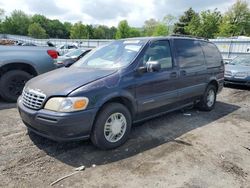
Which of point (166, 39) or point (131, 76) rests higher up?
point (166, 39)

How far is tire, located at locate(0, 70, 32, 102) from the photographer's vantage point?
5637 millimetres

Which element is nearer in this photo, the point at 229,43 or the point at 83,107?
the point at 83,107

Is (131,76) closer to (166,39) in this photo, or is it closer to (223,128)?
(166,39)

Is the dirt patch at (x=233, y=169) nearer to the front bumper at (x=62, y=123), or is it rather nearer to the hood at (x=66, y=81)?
the front bumper at (x=62, y=123)

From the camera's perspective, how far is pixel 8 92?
18.8 ft

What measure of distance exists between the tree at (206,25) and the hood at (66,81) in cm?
3796

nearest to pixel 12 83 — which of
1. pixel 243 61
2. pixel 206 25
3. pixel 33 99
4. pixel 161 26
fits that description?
pixel 33 99

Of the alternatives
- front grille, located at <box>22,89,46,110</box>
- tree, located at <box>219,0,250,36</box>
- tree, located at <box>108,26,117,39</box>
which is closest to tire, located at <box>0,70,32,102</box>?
front grille, located at <box>22,89,46,110</box>

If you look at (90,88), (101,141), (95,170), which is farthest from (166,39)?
(95,170)


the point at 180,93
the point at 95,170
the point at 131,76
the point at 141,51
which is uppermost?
the point at 141,51

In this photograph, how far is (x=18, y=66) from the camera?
586 cm

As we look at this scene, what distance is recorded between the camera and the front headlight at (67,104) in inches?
117

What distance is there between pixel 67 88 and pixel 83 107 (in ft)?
1.17

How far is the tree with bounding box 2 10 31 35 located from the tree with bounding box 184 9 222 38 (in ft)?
218
